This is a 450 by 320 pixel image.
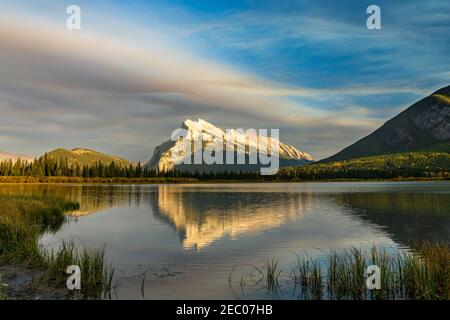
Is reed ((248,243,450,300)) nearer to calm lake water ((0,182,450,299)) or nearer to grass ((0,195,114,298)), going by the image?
calm lake water ((0,182,450,299))

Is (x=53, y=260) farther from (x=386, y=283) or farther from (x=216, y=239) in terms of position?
(x=216, y=239)

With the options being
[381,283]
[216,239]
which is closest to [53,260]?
[381,283]

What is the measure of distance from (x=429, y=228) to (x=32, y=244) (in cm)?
4212

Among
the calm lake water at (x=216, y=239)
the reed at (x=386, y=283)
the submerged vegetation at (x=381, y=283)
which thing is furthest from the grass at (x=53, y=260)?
the reed at (x=386, y=283)

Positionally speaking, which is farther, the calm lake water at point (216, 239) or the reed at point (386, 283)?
the calm lake water at point (216, 239)

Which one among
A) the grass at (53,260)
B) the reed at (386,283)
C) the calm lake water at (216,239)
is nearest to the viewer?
the reed at (386,283)

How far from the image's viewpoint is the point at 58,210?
5866 cm

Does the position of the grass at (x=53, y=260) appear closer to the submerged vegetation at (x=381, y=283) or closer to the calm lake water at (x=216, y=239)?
the calm lake water at (x=216, y=239)

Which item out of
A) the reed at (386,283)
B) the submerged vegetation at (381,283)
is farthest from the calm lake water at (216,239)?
the reed at (386,283)

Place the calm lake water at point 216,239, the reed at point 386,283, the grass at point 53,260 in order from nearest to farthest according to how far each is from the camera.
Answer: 1. the reed at point 386,283
2. the grass at point 53,260
3. the calm lake water at point 216,239

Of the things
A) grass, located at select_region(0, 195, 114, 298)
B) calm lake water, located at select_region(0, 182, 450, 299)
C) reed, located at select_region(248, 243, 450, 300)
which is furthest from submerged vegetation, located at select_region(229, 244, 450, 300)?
grass, located at select_region(0, 195, 114, 298)

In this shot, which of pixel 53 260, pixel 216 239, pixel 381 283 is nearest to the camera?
pixel 381 283

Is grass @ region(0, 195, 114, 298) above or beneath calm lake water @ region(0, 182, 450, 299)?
above

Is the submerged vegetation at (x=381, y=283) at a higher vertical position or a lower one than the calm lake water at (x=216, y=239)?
higher
